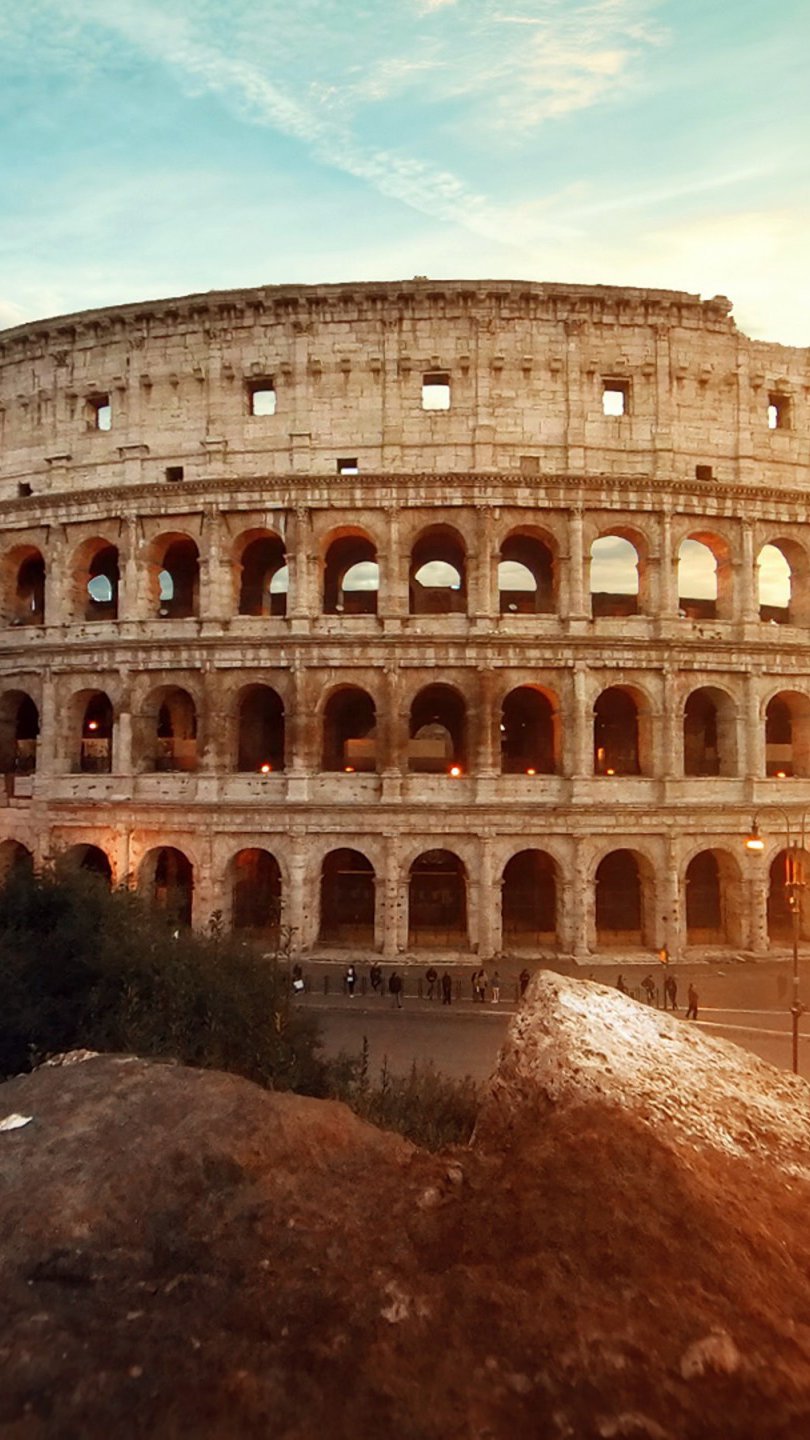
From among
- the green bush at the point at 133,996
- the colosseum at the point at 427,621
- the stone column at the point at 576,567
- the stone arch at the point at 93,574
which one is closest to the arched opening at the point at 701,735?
the colosseum at the point at 427,621

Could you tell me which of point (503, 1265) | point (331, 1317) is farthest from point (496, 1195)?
point (331, 1317)

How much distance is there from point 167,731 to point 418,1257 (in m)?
22.1

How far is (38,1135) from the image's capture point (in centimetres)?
678

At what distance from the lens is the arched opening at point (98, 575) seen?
2350 centimetres

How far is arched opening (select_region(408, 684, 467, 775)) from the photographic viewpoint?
23.1 m

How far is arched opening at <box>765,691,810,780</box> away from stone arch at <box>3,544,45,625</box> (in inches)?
885

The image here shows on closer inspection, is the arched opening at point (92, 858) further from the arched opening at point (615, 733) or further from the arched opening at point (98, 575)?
the arched opening at point (615, 733)

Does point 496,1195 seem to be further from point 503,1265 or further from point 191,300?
point 191,300

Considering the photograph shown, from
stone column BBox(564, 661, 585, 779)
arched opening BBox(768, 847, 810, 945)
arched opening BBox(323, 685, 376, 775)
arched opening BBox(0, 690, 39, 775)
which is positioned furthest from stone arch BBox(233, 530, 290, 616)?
arched opening BBox(768, 847, 810, 945)

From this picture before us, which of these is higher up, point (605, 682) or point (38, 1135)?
point (605, 682)

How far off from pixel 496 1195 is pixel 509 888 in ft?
57.3

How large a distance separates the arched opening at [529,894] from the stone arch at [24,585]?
16.3m

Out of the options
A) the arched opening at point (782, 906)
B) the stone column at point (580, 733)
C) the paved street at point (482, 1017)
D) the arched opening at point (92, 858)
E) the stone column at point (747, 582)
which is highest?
the stone column at point (747, 582)

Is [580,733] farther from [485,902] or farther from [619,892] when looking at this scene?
[619,892]
